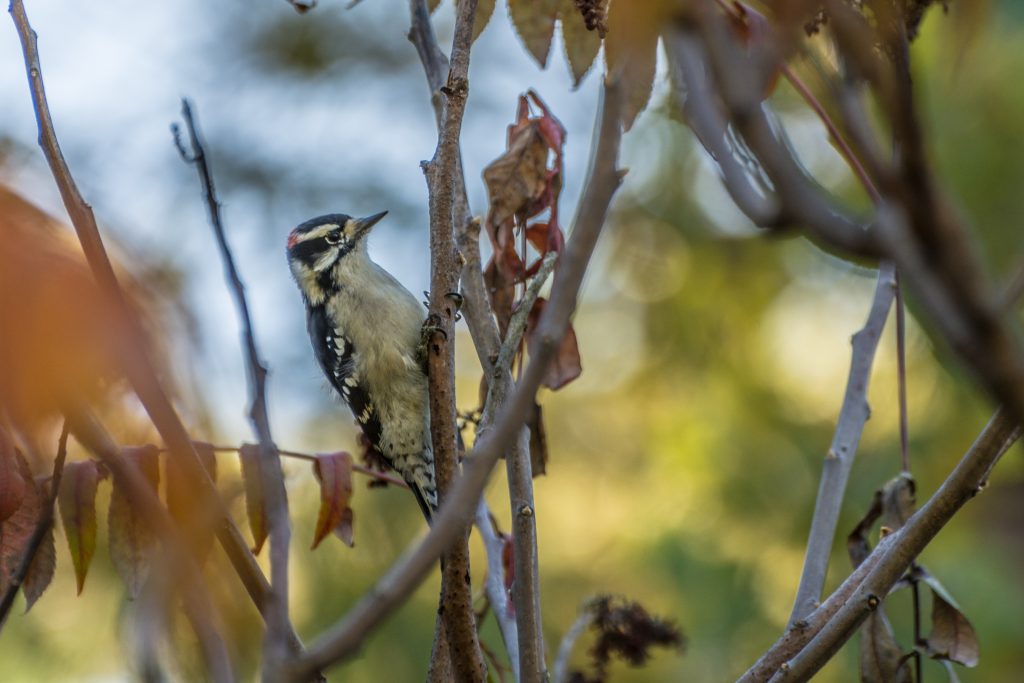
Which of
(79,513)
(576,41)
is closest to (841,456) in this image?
(576,41)

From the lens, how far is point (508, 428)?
1501 millimetres

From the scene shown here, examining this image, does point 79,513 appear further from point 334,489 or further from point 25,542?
point 334,489

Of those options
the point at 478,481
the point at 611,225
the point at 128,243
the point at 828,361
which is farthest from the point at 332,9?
the point at 478,481

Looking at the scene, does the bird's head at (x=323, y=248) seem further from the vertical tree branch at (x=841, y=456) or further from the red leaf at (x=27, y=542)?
the vertical tree branch at (x=841, y=456)

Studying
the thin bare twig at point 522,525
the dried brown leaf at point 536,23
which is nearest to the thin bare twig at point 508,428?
the thin bare twig at point 522,525

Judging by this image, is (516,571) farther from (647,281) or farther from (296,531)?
(647,281)

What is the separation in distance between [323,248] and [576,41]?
3109 millimetres

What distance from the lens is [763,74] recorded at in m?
1.39

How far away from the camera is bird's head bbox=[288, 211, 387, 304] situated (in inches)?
227

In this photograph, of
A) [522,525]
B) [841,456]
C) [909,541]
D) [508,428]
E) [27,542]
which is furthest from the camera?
[841,456]

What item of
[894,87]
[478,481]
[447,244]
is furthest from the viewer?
[447,244]

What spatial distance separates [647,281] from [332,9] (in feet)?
15.5

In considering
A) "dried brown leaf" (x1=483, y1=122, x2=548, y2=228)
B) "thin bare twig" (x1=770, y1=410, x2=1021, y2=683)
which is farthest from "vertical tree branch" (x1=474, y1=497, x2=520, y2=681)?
"dried brown leaf" (x1=483, y1=122, x2=548, y2=228)

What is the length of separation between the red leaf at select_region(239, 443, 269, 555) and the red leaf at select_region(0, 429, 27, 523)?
585mm
